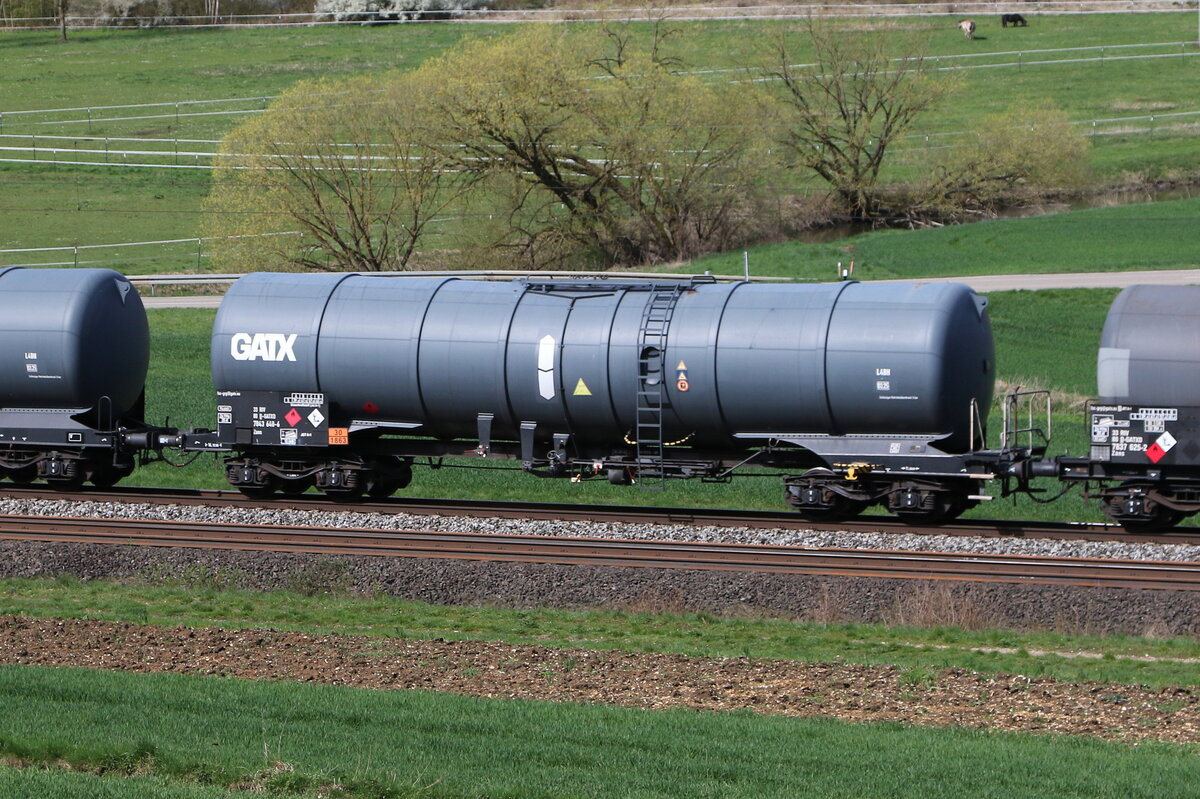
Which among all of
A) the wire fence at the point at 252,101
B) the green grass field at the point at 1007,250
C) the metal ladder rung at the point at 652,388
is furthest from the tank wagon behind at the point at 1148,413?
the wire fence at the point at 252,101

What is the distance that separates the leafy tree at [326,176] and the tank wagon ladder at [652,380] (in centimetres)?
3327

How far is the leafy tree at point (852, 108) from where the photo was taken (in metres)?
66.6

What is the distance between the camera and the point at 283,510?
23.5m

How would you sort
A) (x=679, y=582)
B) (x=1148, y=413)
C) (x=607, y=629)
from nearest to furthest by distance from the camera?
1. (x=607, y=629)
2. (x=679, y=582)
3. (x=1148, y=413)

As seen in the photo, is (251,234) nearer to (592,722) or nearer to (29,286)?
(29,286)

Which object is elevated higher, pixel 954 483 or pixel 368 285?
pixel 368 285

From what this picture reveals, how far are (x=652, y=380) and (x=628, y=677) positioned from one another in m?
8.46

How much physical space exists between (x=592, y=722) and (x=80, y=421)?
1652 cm

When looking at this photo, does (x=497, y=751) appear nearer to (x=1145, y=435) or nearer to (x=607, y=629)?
(x=607, y=629)

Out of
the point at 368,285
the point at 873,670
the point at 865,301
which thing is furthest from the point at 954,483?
the point at 368,285

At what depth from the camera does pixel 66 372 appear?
80.5 ft

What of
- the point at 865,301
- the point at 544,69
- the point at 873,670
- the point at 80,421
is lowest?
the point at 873,670

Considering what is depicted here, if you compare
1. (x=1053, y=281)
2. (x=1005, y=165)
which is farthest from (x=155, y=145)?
(x=1053, y=281)

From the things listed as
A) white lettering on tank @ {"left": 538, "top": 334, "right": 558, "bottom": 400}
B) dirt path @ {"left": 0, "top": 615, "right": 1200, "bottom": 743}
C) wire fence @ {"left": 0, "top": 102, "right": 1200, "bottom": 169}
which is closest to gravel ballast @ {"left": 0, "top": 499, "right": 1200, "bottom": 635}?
white lettering on tank @ {"left": 538, "top": 334, "right": 558, "bottom": 400}
